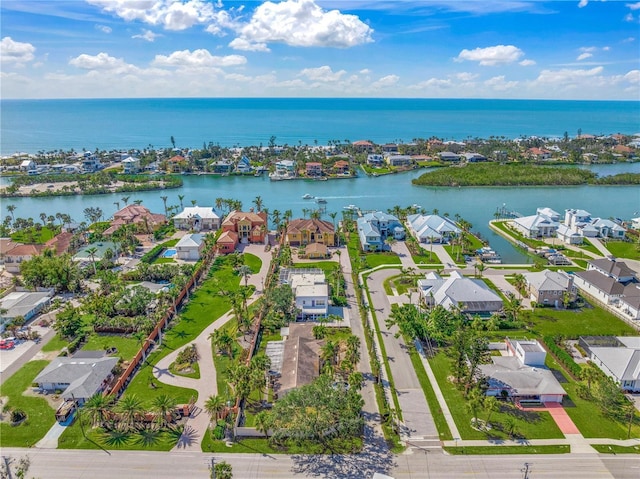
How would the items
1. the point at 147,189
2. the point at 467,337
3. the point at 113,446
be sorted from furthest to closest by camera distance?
the point at 147,189, the point at 467,337, the point at 113,446

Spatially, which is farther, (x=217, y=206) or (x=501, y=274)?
(x=217, y=206)

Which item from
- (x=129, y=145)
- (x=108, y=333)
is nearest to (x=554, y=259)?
(x=108, y=333)

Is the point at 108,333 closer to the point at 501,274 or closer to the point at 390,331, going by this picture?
the point at 390,331

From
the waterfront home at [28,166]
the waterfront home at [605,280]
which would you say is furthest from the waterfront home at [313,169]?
the waterfront home at [605,280]

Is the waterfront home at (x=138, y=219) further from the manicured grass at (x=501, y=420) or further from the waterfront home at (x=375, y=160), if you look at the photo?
the waterfront home at (x=375, y=160)

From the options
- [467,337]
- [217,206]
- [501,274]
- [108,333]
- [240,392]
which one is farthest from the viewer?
[217,206]
